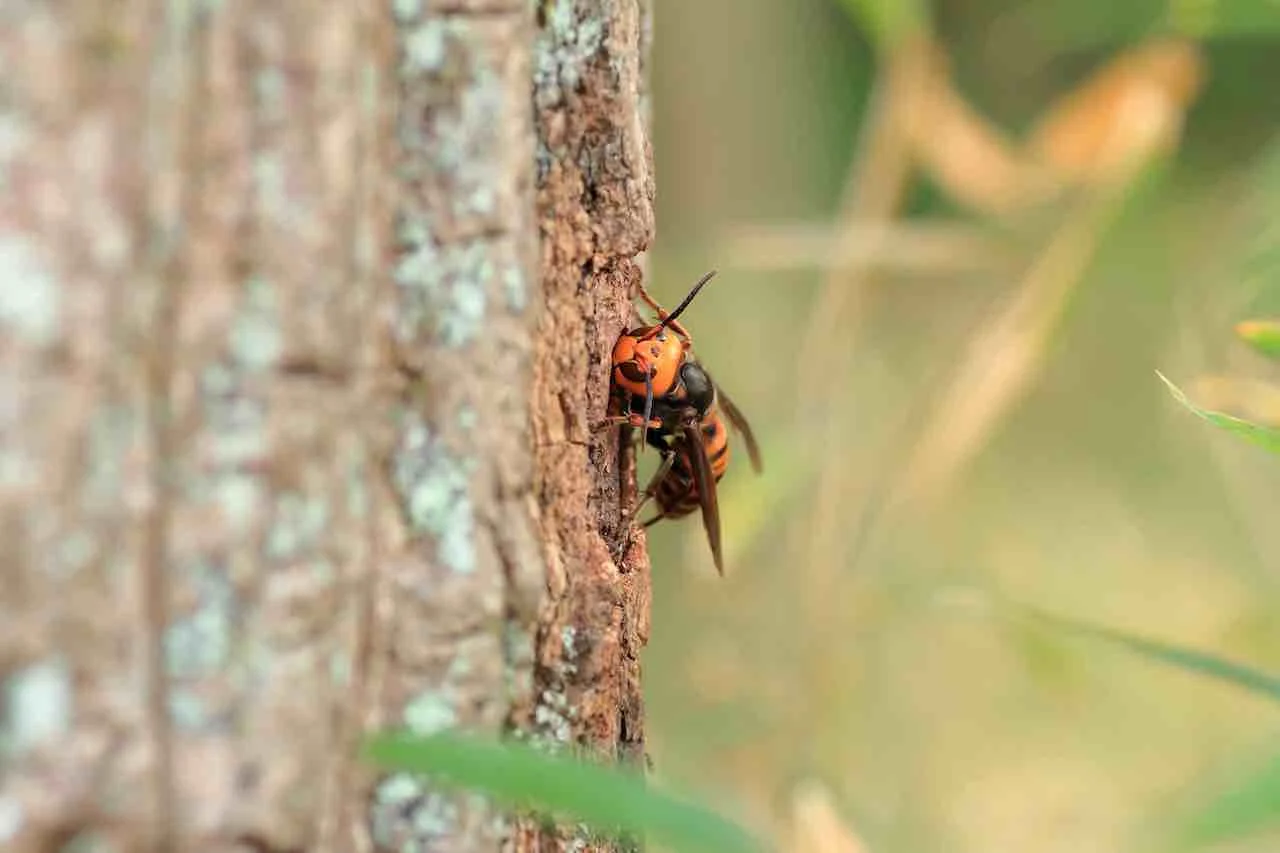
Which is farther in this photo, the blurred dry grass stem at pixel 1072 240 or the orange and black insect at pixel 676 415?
the blurred dry grass stem at pixel 1072 240

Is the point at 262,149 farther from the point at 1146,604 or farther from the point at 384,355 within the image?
the point at 1146,604

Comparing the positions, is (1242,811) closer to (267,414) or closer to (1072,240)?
(267,414)

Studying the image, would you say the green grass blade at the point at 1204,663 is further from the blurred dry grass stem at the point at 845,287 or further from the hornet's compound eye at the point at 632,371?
the blurred dry grass stem at the point at 845,287

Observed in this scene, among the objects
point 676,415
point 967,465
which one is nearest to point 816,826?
point 676,415

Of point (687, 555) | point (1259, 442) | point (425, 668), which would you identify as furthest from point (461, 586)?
point (687, 555)

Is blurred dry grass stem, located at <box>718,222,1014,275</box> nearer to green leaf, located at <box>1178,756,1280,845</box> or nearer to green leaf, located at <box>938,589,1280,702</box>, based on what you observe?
green leaf, located at <box>938,589,1280,702</box>

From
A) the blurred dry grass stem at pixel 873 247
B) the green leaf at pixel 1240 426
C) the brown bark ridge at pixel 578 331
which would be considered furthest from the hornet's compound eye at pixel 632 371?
the blurred dry grass stem at pixel 873 247
